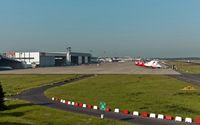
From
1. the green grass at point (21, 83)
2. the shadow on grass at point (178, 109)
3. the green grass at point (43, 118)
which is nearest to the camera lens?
the green grass at point (43, 118)

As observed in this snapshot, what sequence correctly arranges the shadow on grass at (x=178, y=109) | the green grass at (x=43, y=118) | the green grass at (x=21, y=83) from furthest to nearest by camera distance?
the green grass at (x=21, y=83)
the shadow on grass at (x=178, y=109)
the green grass at (x=43, y=118)

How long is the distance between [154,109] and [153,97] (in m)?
14.7

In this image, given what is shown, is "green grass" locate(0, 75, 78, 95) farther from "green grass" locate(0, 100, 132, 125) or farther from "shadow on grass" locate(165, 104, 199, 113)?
"shadow on grass" locate(165, 104, 199, 113)

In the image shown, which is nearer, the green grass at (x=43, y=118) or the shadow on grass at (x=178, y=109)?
the green grass at (x=43, y=118)

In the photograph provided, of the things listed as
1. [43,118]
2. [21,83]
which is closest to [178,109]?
[43,118]

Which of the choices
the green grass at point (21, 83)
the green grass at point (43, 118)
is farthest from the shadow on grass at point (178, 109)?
the green grass at point (21, 83)

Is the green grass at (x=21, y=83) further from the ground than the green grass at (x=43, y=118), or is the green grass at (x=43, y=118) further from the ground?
the green grass at (x=43, y=118)

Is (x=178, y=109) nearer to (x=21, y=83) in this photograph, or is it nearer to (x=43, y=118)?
(x=43, y=118)

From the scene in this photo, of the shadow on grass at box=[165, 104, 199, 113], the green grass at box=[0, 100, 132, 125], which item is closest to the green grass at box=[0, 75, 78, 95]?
the green grass at box=[0, 100, 132, 125]

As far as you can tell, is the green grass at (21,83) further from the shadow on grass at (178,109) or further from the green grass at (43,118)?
the shadow on grass at (178,109)

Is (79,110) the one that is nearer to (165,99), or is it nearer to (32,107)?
(32,107)

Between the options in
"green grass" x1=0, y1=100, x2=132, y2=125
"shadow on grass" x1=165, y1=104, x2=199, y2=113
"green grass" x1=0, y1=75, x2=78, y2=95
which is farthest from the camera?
"green grass" x1=0, y1=75, x2=78, y2=95

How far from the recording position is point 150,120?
42125 millimetres

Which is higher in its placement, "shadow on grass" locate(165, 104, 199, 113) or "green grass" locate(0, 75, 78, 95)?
"shadow on grass" locate(165, 104, 199, 113)
